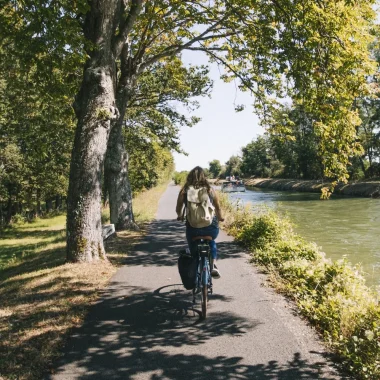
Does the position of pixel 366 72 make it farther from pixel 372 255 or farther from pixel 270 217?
pixel 372 255

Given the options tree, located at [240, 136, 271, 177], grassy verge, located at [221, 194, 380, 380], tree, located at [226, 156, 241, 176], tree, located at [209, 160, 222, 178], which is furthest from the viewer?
tree, located at [209, 160, 222, 178]

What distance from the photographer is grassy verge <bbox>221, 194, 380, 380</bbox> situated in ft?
12.2

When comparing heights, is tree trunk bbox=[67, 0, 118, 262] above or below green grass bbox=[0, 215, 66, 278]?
above

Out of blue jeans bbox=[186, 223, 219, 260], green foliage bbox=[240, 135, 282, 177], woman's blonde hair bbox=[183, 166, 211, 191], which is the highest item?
Result: green foliage bbox=[240, 135, 282, 177]

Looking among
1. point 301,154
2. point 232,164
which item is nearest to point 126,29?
point 301,154

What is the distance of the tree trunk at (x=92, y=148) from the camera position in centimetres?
755

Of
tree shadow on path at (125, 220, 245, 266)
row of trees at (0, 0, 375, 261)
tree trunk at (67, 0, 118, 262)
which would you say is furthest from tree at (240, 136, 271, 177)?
tree trunk at (67, 0, 118, 262)

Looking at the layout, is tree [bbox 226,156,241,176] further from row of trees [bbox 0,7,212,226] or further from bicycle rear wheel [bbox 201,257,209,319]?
bicycle rear wheel [bbox 201,257,209,319]

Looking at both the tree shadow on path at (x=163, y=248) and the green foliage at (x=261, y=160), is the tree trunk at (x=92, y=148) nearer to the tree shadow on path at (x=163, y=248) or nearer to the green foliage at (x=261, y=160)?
the tree shadow on path at (x=163, y=248)

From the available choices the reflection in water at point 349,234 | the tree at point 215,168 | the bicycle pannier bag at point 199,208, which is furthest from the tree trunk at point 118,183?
the tree at point 215,168

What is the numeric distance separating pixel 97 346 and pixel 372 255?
9.94 metres

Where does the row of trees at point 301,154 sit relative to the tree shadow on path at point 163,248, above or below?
above

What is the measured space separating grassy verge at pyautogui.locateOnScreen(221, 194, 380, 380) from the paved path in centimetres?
23

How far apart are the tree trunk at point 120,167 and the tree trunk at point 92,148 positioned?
348cm
